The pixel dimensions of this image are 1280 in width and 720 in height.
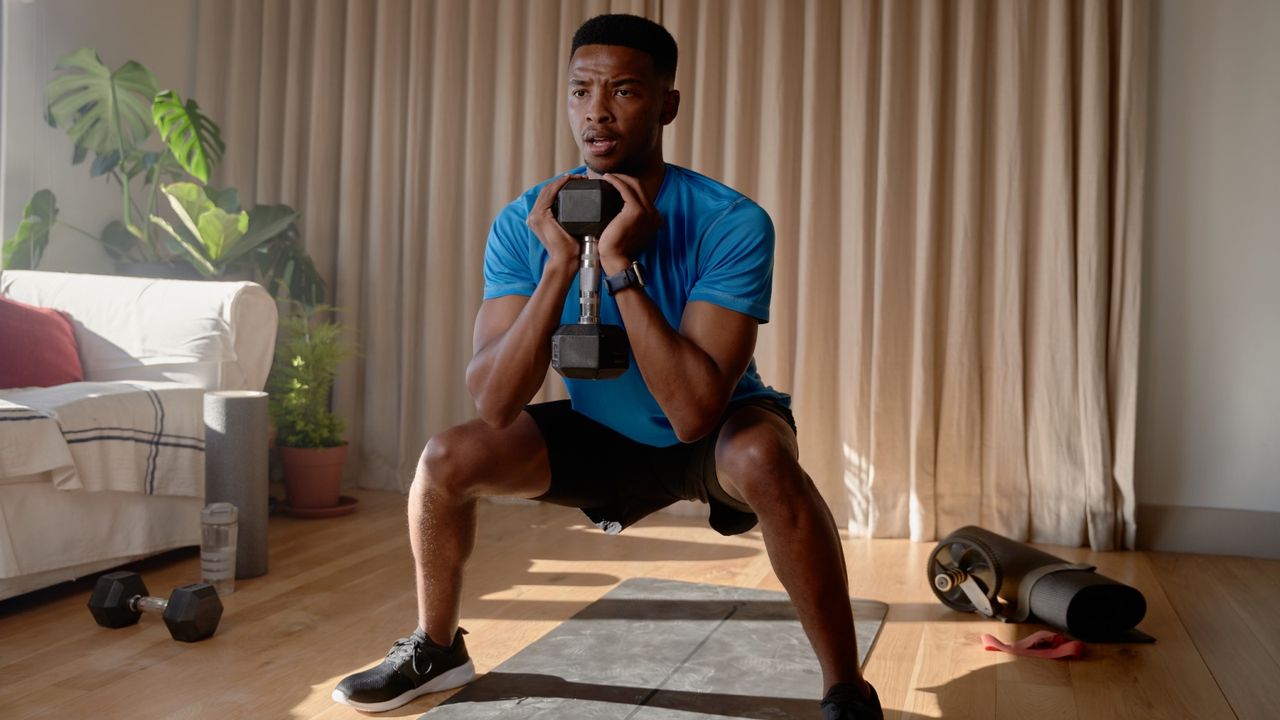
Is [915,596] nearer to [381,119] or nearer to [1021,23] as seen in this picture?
[1021,23]

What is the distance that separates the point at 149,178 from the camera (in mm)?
3605

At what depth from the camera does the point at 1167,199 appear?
3.43 meters

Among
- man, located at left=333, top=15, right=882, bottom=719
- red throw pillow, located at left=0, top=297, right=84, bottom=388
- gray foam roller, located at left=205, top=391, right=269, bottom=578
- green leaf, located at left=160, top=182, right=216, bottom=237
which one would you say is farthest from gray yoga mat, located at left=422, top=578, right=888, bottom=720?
green leaf, located at left=160, top=182, right=216, bottom=237

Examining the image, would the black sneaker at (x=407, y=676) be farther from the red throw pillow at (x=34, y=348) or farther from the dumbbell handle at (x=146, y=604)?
the red throw pillow at (x=34, y=348)

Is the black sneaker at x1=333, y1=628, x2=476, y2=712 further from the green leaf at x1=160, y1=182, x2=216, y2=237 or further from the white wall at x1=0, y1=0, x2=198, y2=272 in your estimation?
the white wall at x1=0, y1=0, x2=198, y2=272

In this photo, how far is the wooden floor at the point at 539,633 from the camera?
6.52ft

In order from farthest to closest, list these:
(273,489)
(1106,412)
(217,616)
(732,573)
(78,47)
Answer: (273,489) → (78,47) → (1106,412) → (732,573) → (217,616)

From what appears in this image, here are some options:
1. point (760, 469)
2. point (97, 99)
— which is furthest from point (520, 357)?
point (97, 99)

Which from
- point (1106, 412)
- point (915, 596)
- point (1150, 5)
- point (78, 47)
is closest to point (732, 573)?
point (915, 596)

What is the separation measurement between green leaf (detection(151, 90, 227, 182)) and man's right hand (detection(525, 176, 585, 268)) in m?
2.21

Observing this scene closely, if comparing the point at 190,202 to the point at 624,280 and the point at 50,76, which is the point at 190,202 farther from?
the point at 624,280

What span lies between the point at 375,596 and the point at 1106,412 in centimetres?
221

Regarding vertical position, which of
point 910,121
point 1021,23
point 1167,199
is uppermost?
point 1021,23

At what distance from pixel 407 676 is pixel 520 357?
2.07ft
